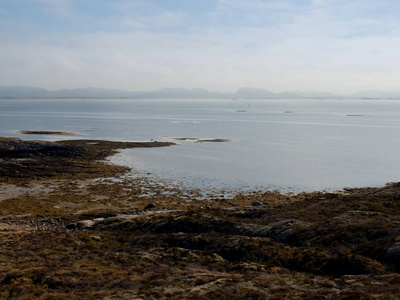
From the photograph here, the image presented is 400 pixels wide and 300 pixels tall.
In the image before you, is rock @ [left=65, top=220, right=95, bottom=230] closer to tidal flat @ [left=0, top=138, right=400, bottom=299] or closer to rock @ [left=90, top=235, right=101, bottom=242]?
tidal flat @ [left=0, top=138, right=400, bottom=299]

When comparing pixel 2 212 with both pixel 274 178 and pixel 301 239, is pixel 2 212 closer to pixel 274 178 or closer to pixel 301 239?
pixel 301 239

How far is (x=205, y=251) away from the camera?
1101 inches

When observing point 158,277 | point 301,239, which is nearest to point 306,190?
point 301,239

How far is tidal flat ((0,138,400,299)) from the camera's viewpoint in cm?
2006

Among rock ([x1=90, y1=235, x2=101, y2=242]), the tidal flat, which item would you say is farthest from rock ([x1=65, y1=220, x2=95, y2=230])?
rock ([x1=90, y1=235, x2=101, y2=242])

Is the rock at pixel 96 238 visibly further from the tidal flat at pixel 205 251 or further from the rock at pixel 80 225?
the rock at pixel 80 225

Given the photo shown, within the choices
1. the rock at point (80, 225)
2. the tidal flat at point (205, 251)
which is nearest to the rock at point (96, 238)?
the tidal flat at point (205, 251)

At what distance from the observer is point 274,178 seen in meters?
70.5

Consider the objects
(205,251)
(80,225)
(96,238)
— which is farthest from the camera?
(80,225)

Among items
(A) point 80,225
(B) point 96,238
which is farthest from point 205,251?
(A) point 80,225

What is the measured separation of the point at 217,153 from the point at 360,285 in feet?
267

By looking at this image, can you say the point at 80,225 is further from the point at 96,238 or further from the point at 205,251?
the point at 205,251

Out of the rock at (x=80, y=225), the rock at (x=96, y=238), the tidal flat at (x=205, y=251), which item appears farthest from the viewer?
the rock at (x=80, y=225)

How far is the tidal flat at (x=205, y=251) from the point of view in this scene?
65.8ft
